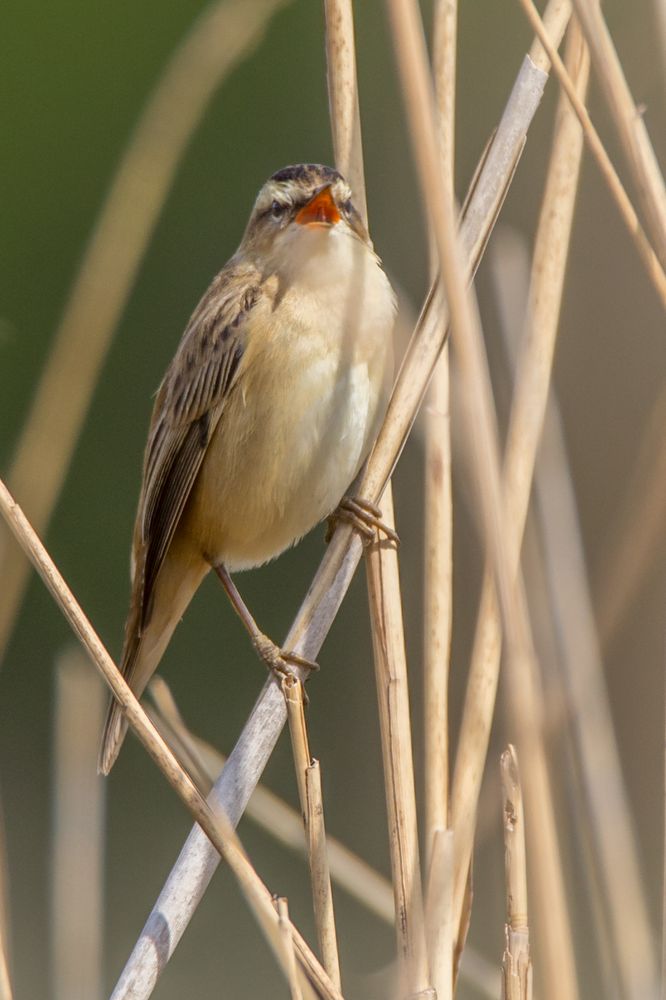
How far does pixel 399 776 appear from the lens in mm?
2148

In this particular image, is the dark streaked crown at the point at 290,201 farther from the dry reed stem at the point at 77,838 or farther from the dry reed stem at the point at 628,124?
the dry reed stem at the point at 77,838

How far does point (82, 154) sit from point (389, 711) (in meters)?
7.12

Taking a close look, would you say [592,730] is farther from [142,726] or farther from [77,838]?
[77,838]

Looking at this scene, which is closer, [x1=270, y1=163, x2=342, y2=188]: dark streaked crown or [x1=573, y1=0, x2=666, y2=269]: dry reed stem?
[x1=573, y1=0, x2=666, y2=269]: dry reed stem

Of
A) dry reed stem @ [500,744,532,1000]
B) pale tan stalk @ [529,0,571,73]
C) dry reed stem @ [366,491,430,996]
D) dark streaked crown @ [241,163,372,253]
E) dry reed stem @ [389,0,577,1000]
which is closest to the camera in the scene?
dry reed stem @ [389,0,577,1000]

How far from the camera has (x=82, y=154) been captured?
28.3ft

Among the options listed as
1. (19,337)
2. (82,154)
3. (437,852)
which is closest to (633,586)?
(437,852)

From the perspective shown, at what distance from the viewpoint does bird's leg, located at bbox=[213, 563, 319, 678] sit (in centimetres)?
233

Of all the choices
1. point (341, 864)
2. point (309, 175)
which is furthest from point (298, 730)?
point (309, 175)

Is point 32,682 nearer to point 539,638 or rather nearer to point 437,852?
point 539,638

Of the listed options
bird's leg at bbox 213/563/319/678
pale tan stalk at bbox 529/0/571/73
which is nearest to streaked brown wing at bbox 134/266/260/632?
bird's leg at bbox 213/563/319/678

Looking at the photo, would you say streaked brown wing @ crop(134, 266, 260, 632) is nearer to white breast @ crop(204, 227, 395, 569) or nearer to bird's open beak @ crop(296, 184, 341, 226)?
white breast @ crop(204, 227, 395, 569)

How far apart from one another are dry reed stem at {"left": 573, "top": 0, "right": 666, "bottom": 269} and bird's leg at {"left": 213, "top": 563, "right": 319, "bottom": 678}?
2.95ft

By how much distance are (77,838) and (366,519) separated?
31.6 inches
